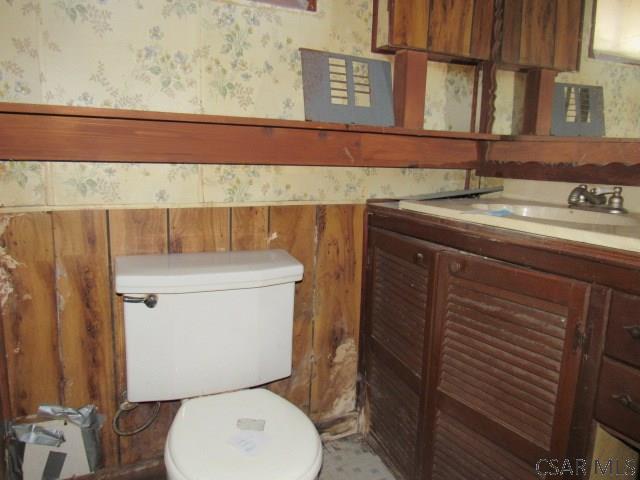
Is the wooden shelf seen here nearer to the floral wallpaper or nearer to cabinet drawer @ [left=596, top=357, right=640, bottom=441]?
the floral wallpaper

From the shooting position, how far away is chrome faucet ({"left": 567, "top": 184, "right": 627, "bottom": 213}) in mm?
1257

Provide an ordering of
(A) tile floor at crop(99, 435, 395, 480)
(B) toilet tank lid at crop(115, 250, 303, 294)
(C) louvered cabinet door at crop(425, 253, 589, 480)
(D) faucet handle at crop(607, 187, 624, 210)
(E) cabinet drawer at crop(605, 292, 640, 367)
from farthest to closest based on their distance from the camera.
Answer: (A) tile floor at crop(99, 435, 395, 480)
(D) faucet handle at crop(607, 187, 624, 210)
(B) toilet tank lid at crop(115, 250, 303, 294)
(C) louvered cabinet door at crop(425, 253, 589, 480)
(E) cabinet drawer at crop(605, 292, 640, 367)

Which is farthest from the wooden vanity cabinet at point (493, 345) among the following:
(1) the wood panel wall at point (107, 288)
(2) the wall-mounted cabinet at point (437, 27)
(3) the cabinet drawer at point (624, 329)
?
(2) the wall-mounted cabinet at point (437, 27)

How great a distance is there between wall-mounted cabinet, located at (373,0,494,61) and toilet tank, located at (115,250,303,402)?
80 centimetres

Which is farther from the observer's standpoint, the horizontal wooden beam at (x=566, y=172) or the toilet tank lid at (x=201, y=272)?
the horizontal wooden beam at (x=566, y=172)

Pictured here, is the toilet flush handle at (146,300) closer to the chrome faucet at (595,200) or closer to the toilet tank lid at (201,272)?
the toilet tank lid at (201,272)

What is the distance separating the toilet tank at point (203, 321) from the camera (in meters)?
1.13

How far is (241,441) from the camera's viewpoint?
1034 millimetres

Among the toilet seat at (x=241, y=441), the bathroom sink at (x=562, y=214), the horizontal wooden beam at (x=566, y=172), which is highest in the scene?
the horizontal wooden beam at (x=566, y=172)

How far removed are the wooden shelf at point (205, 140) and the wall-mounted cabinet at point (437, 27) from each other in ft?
0.91

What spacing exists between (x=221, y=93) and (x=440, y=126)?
2.58ft

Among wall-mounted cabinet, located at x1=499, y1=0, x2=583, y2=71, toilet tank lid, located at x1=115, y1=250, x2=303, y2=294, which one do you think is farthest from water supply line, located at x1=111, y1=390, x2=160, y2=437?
wall-mounted cabinet, located at x1=499, y1=0, x2=583, y2=71

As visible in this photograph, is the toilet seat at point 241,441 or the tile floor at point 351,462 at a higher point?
the toilet seat at point 241,441

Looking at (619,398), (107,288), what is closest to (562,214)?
(619,398)
